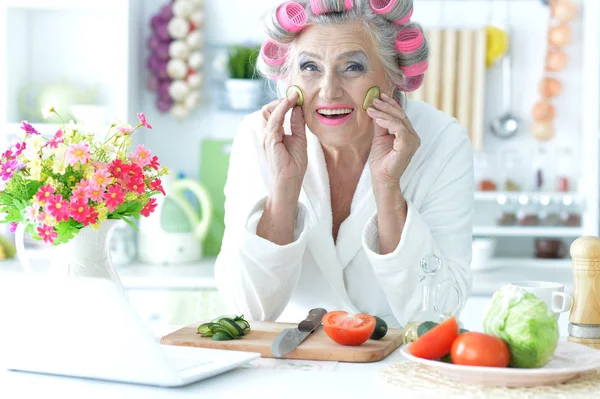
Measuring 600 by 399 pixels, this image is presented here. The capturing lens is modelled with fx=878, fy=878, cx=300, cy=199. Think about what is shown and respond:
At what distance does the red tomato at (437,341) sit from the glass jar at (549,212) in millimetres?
2581

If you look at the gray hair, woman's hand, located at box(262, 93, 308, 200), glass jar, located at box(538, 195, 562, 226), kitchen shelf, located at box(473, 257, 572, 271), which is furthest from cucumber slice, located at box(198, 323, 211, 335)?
glass jar, located at box(538, 195, 562, 226)

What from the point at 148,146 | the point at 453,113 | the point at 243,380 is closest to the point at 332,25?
the point at 243,380

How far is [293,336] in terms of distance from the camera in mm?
1482

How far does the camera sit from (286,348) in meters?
1.43

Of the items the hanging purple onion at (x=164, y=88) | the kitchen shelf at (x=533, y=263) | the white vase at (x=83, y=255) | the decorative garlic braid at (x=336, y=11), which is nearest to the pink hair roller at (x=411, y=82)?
the decorative garlic braid at (x=336, y=11)

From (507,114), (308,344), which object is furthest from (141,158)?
(507,114)

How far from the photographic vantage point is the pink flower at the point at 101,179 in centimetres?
143

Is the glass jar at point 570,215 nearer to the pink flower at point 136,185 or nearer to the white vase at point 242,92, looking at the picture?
the white vase at point 242,92

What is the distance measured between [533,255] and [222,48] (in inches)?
65.1

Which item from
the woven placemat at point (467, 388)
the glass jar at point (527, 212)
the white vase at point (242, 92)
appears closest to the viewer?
the woven placemat at point (467, 388)

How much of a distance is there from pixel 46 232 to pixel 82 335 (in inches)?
10.0

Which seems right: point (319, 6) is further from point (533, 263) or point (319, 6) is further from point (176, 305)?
point (533, 263)

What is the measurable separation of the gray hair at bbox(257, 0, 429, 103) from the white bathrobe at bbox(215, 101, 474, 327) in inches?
6.8

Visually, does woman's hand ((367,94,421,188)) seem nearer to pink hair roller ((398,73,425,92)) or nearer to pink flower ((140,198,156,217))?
pink hair roller ((398,73,425,92))
